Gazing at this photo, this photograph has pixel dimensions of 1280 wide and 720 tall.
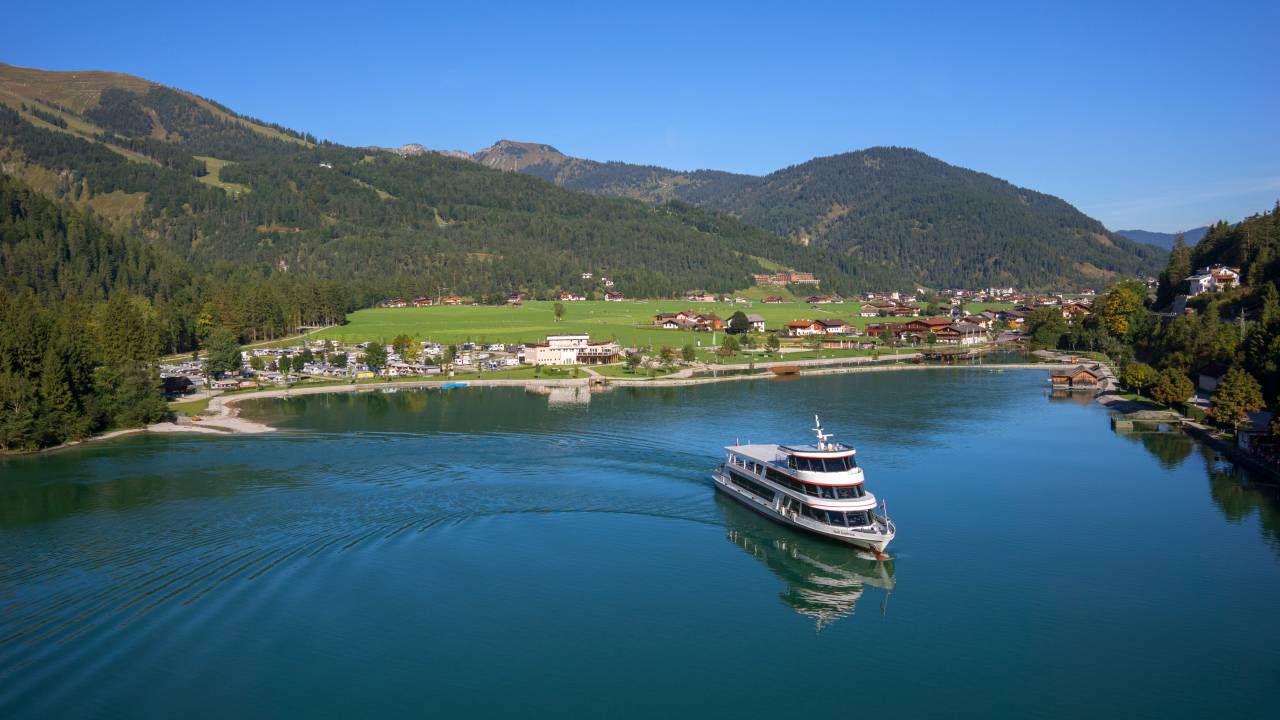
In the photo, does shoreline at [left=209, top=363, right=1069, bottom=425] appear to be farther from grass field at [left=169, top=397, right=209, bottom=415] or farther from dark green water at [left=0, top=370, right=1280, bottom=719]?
dark green water at [left=0, top=370, right=1280, bottom=719]

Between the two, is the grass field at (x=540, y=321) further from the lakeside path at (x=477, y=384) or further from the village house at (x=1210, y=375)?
the village house at (x=1210, y=375)

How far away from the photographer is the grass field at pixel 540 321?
83062 mm

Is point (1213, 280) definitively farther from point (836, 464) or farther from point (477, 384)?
point (836, 464)

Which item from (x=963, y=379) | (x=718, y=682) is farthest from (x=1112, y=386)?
(x=718, y=682)

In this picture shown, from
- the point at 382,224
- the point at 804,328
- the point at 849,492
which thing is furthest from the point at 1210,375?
the point at 382,224

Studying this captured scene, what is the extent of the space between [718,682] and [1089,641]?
302 inches

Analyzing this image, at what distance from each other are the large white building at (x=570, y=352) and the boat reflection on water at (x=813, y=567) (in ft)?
149

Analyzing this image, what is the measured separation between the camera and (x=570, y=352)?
2803 inches

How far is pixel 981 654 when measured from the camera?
1708 cm

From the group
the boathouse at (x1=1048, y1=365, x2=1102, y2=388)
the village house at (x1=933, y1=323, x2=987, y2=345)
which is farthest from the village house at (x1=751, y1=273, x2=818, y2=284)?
the boathouse at (x1=1048, y1=365, x2=1102, y2=388)

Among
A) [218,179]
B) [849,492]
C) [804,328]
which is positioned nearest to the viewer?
[849,492]

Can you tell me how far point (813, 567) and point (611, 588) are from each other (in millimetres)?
5388

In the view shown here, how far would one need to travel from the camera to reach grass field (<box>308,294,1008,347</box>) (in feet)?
273

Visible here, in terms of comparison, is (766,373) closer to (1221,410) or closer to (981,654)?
(1221,410)
